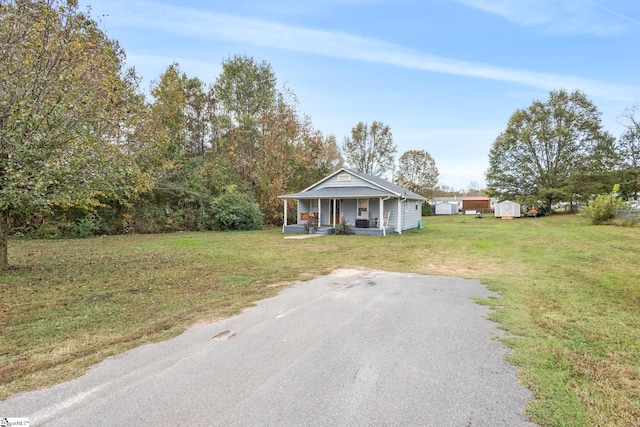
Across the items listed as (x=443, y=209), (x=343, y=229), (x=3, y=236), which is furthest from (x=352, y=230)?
(x=443, y=209)

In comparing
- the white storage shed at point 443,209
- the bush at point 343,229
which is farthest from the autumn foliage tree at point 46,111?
the white storage shed at point 443,209

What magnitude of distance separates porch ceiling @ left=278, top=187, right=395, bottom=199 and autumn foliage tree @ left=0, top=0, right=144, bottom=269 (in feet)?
40.0

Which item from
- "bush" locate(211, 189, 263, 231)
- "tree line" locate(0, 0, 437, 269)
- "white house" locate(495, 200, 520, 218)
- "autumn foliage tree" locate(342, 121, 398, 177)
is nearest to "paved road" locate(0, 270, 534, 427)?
"tree line" locate(0, 0, 437, 269)

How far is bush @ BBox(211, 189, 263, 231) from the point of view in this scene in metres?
19.7

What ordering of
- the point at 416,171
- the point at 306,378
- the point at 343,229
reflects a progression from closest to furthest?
the point at 306,378, the point at 343,229, the point at 416,171

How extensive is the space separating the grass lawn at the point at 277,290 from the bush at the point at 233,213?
8148 mm

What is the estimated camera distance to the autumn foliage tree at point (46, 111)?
5.69 meters

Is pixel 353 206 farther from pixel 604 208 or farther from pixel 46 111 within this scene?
pixel 604 208

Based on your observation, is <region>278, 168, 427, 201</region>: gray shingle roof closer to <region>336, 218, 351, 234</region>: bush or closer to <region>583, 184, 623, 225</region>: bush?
<region>336, 218, 351, 234</region>: bush

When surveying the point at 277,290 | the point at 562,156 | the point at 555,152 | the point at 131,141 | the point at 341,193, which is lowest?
the point at 277,290

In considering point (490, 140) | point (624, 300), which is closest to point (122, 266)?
point (624, 300)

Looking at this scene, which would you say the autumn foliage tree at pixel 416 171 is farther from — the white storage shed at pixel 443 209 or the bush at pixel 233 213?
the bush at pixel 233 213

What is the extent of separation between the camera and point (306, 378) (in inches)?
109

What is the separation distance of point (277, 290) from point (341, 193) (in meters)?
13.3
